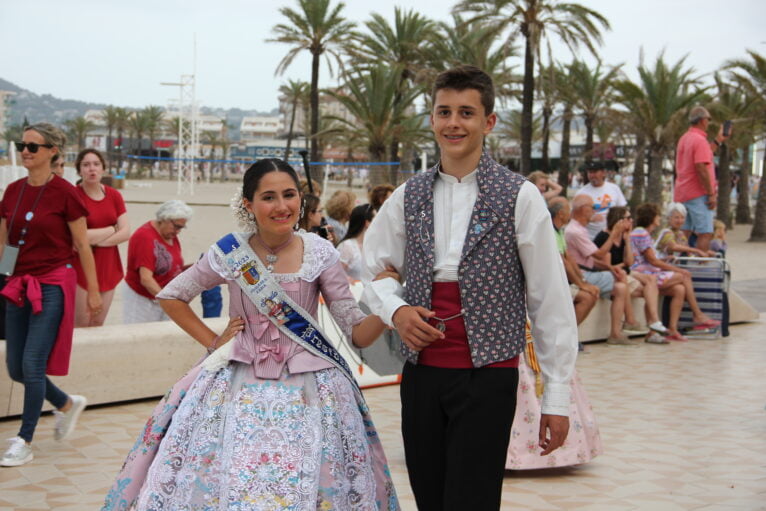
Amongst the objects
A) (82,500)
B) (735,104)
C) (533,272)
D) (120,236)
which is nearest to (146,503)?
(533,272)

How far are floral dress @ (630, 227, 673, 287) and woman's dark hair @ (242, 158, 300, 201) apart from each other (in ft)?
26.5

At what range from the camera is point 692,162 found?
1121 centimetres

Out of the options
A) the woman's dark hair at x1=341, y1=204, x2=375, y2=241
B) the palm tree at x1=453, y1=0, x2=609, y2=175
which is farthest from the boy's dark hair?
the palm tree at x1=453, y1=0, x2=609, y2=175

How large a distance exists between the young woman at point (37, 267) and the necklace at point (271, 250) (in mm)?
2239

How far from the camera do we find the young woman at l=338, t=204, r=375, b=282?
7.41 metres

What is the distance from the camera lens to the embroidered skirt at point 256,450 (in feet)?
10.6

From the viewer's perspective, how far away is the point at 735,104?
111 ft

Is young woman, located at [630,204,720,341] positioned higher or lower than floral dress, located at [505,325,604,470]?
higher

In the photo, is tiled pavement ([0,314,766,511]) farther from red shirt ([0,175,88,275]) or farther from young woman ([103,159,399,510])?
young woman ([103,159,399,510])

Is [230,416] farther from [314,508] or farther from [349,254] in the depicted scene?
[349,254]

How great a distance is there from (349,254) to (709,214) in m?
6.22

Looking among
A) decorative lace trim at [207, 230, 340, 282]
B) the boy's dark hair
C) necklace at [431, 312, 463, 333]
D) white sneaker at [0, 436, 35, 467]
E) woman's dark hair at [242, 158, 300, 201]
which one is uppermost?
the boy's dark hair

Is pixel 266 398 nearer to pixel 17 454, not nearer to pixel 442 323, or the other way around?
pixel 442 323

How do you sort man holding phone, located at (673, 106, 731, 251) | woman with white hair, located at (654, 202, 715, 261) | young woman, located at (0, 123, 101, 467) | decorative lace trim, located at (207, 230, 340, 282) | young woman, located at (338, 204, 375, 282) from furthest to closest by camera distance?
woman with white hair, located at (654, 202, 715, 261) < man holding phone, located at (673, 106, 731, 251) < young woman, located at (338, 204, 375, 282) < young woman, located at (0, 123, 101, 467) < decorative lace trim, located at (207, 230, 340, 282)
